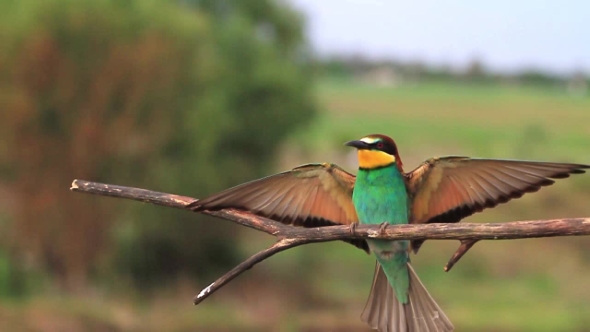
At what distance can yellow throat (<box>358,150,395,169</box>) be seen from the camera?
1833 mm

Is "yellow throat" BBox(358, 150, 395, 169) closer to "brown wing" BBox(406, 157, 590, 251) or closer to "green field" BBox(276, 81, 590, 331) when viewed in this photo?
"brown wing" BBox(406, 157, 590, 251)

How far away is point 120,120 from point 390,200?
6049 millimetres

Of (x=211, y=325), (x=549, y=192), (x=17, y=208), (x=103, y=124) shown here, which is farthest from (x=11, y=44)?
(x=549, y=192)

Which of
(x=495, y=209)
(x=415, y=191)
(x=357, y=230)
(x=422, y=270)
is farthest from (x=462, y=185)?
(x=495, y=209)

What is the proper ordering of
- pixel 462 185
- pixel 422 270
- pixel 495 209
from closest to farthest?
pixel 462 185 < pixel 422 270 < pixel 495 209

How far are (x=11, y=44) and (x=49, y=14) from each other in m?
0.42

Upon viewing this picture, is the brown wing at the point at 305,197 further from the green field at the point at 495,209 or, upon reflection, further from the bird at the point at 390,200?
the green field at the point at 495,209

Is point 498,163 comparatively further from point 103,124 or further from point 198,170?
point 198,170

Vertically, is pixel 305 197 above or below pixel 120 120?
below

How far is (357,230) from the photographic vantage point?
154 centimetres

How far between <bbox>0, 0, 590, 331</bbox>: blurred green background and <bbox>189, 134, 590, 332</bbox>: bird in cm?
594

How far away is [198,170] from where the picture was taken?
852 centimetres

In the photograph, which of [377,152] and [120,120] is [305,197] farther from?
[120,120]

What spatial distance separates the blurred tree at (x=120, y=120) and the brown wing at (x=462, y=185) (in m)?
6.01
